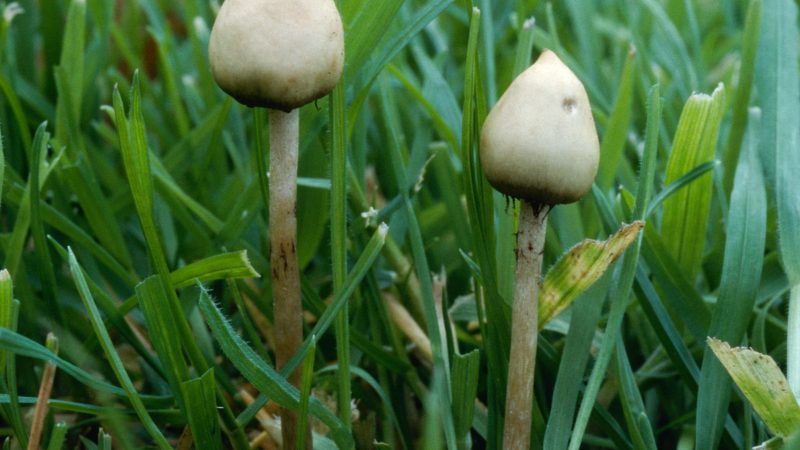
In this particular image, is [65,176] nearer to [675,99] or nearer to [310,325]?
[310,325]

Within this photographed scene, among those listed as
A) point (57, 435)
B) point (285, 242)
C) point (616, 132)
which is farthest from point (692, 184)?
point (57, 435)

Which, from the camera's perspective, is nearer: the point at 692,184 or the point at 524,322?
the point at 524,322

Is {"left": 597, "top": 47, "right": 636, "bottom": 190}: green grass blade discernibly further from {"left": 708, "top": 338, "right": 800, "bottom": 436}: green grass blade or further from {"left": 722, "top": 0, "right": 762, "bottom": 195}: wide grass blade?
{"left": 708, "top": 338, "right": 800, "bottom": 436}: green grass blade

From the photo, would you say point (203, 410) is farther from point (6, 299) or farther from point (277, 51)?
point (277, 51)

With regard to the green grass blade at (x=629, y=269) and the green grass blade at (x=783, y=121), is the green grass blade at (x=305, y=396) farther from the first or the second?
the green grass blade at (x=783, y=121)

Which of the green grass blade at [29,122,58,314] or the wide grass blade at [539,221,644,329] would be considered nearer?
the wide grass blade at [539,221,644,329]

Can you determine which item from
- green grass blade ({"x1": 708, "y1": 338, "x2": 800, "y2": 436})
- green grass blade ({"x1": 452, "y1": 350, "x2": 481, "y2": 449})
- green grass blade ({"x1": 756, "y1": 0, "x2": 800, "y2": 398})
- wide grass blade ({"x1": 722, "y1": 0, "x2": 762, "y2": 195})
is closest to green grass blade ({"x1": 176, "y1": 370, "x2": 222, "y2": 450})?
green grass blade ({"x1": 452, "y1": 350, "x2": 481, "y2": 449})
